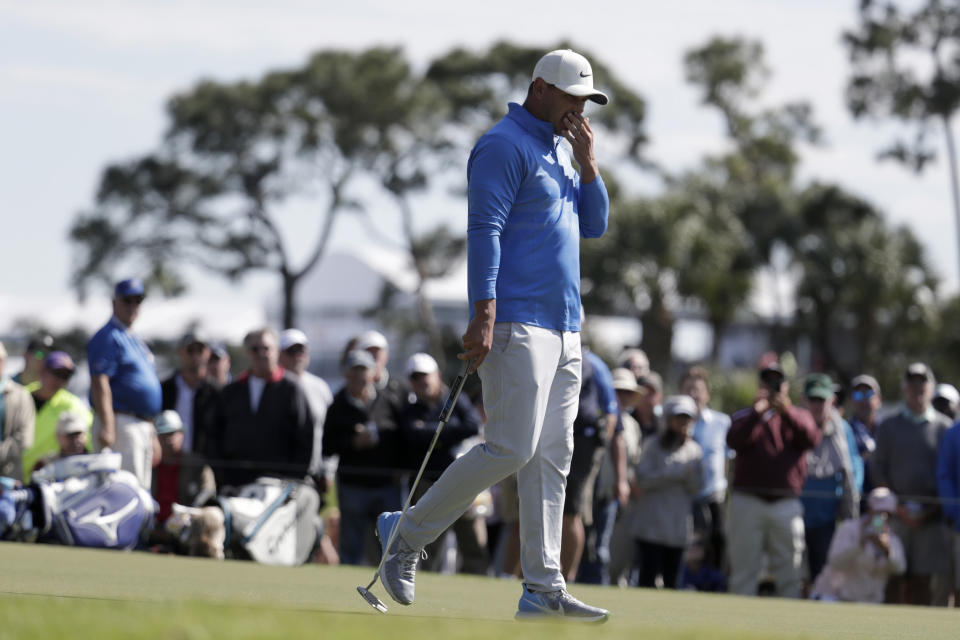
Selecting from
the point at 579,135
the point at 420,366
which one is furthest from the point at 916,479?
the point at 579,135

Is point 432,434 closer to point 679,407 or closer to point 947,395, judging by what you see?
point 679,407

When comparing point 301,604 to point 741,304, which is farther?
point 741,304

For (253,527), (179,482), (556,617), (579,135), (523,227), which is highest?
(579,135)

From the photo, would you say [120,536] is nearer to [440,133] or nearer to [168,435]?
[168,435]

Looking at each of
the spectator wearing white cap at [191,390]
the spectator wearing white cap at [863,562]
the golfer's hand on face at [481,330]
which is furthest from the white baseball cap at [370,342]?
the golfer's hand on face at [481,330]

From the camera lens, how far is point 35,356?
13.2 meters

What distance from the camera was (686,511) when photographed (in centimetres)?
1250

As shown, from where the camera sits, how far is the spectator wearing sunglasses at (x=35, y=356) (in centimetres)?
1316

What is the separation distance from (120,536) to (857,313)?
34.4 m

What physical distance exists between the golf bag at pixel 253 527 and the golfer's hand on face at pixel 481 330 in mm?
4994

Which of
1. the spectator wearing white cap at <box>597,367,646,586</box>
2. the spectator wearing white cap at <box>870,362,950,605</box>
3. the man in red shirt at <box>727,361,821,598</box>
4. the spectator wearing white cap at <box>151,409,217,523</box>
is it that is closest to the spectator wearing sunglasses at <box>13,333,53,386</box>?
the spectator wearing white cap at <box>151,409,217,523</box>

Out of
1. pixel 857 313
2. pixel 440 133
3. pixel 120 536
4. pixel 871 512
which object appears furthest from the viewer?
pixel 440 133

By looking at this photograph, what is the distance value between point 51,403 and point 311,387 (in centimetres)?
199

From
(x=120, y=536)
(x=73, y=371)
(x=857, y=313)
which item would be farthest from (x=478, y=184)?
(x=857, y=313)
